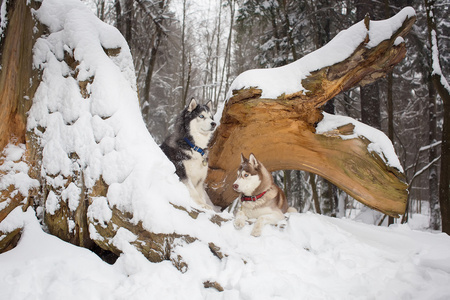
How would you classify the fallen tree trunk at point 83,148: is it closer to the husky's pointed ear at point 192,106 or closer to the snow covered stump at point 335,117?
the snow covered stump at point 335,117

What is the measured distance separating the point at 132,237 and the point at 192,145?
189 centimetres

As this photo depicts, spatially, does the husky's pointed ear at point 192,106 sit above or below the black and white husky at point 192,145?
above

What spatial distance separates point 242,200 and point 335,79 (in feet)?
7.48

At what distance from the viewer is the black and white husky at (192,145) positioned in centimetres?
402

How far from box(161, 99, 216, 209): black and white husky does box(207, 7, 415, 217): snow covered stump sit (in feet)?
1.49

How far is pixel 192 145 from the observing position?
410cm

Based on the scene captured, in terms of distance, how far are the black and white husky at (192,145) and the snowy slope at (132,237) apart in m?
1.05

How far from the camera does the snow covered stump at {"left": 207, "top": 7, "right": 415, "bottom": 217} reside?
3705 millimetres

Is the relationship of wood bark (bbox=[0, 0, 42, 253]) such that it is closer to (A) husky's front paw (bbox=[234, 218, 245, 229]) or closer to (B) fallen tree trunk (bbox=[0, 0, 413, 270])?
(B) fallen tree trunk (bbox=[0, 0, 413, 270])

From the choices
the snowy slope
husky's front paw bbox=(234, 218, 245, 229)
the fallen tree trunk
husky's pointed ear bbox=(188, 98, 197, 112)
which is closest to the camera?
the snowy slope

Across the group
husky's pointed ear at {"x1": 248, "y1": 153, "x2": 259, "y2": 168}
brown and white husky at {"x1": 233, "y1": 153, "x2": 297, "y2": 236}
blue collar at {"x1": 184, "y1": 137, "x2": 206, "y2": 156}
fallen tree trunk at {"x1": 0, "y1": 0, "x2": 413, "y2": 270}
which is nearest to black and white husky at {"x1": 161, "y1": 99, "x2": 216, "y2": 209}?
blue collar at {"x1": 184, "y1": 137, "x2": 206, "y2": 156}

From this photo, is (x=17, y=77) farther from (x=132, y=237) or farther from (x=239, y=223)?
(x=239, y=223)

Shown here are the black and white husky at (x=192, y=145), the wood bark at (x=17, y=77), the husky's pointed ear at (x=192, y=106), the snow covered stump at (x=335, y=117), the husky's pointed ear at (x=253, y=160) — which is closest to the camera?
the wood bark at (x=17, y=77)

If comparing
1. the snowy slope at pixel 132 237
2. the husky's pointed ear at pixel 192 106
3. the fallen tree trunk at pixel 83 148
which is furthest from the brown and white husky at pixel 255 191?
the husky's pointed ear at pixel 192 106
